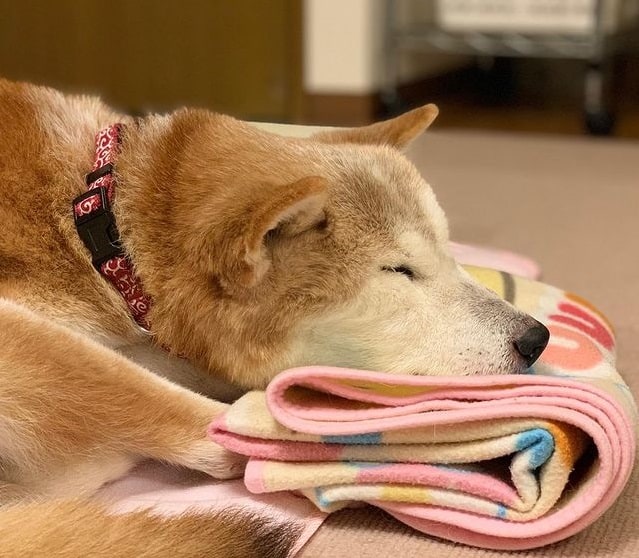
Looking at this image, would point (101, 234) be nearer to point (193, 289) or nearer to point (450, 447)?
point (193, 289)

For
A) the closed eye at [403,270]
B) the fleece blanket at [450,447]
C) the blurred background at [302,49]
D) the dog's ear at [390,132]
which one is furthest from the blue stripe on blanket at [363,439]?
the blurred background at [302,49]

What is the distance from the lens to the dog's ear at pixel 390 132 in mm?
1308

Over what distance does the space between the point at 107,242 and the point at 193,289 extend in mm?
139

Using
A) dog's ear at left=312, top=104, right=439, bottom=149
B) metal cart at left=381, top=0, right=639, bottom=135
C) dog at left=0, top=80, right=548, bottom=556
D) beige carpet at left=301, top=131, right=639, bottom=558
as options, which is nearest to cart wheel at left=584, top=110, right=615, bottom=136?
metal cart at left=381, top=0, right=639, bottom=135

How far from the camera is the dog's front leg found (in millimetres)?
1024

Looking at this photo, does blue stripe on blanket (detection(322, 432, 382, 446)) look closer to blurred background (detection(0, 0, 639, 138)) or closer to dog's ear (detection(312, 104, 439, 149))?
dog's ear (detection(312, 104, 439, 149))

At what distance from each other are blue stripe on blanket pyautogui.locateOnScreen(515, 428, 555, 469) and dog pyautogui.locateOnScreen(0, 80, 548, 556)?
0.15 m

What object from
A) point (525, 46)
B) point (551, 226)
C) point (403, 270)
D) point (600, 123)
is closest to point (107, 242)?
point (403, 270)

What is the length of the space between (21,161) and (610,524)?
812mm

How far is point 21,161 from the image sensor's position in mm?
1178

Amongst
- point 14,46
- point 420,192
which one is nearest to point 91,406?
point 420,192

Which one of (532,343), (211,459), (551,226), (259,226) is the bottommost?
(551,226)

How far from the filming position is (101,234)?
3.75 feet

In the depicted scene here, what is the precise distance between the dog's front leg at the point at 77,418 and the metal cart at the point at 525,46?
2487mm
